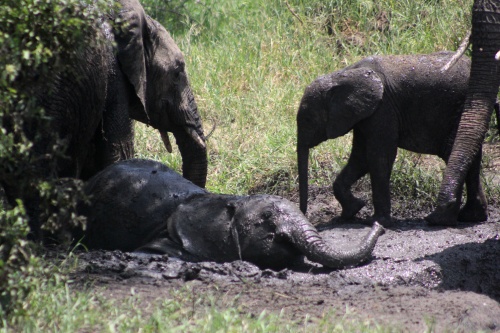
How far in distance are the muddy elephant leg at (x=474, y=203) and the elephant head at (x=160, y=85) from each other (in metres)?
2.27

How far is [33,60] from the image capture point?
455 cm

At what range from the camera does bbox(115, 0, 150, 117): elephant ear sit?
726 cm

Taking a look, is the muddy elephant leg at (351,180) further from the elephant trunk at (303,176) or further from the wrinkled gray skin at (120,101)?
the wrinkled gray skin at (120,101)

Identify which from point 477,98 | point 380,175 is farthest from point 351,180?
point 477,98

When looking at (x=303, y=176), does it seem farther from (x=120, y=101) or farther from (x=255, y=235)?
(x=255, y=235)

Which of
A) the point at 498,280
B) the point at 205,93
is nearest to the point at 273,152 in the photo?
the point at 205,93

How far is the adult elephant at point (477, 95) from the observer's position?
6.61m

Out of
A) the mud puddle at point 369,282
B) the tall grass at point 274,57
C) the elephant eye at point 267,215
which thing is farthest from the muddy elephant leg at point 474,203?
the elephant eye at point 267,215

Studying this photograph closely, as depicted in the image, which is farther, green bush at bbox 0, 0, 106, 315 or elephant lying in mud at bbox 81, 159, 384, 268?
elephant lying in mud at bbox 81, 159, 384, 268

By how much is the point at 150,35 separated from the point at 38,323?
3800 millimetres

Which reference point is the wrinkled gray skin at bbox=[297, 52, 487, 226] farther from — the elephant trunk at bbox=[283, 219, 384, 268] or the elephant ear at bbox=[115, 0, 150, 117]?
the elephant trunk at bbox=[283, 219, 384, 268]

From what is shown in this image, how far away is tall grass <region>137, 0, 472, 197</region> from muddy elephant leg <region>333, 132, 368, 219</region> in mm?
978

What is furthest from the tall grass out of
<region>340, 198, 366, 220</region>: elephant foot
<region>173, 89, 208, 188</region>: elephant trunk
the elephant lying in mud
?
the elephant lying in mud

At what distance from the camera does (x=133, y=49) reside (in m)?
7.30
